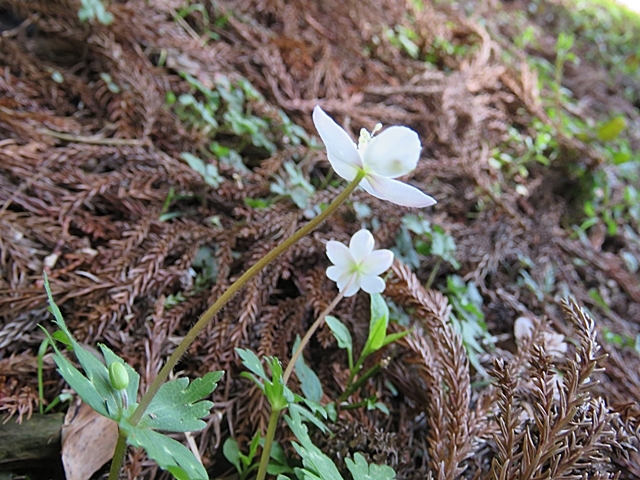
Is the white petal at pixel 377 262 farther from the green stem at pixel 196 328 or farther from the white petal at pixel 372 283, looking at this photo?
the green stem at pixel 196 328

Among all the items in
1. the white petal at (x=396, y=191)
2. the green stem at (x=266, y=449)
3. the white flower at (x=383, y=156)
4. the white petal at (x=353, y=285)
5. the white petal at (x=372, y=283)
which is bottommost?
the green stem at (x=266, y=449)

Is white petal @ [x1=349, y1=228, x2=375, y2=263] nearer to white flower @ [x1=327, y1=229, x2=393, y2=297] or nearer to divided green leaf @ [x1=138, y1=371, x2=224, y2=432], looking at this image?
white flower @ [x1=327, y1=229, x2=393, y2=297]

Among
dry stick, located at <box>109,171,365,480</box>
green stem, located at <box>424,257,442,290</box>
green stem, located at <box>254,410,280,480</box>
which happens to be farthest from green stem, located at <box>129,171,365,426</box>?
green stem, located at <box>424,257,442,290</box>

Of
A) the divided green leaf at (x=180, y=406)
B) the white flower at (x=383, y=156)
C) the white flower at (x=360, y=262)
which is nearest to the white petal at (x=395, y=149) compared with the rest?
the white flower at (x=383, y=156)

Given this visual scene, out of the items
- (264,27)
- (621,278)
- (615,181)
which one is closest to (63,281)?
(264,27)

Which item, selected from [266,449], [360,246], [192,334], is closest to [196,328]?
[192,334]

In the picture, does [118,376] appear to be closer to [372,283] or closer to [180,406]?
[180,406]

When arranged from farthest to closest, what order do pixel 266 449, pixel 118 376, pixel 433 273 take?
pixel 433 273 → pixel 266 449 → pixel 118 376
